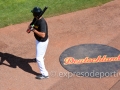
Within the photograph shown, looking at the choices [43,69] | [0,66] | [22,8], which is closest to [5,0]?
[22,8]

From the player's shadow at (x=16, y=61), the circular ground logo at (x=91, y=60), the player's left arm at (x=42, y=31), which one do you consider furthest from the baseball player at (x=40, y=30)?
the circular ground logo at (x=91, y=60)

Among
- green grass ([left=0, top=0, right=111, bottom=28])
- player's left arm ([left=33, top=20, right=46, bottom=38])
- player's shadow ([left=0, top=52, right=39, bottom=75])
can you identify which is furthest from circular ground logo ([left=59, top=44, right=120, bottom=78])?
green grass ([left=0, top=0, right=111, bottom=28])

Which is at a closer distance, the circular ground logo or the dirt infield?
the dirt infield

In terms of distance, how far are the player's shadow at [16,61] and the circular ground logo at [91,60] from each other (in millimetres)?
979

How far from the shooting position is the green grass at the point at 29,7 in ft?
31.8

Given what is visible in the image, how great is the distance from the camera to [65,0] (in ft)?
37.0

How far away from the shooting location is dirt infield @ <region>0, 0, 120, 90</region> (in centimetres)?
636

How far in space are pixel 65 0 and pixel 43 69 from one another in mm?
5625

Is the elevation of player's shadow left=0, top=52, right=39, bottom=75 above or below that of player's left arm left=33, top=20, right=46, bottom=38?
below

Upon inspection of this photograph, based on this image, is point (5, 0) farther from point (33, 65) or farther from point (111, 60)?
point (111, 60)

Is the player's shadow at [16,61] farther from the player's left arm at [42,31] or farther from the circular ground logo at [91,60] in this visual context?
the player's left arm at [42,31]

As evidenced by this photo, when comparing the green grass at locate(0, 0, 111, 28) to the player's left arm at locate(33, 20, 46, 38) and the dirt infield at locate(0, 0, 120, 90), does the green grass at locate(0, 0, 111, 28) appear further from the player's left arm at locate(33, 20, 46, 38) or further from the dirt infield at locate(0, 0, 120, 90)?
the player's left arm at locate(33, 20, 46, 38)

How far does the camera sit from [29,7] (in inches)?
417

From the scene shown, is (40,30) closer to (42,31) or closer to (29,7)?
(42,31)
